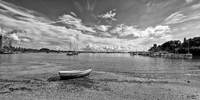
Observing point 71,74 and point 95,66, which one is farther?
point 95,66

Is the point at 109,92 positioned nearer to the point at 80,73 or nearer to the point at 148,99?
the point at 148,99

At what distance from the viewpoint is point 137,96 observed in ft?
48.4

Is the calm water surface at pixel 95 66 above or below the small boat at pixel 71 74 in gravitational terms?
below

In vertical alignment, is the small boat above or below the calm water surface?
above

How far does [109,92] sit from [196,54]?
15143cm

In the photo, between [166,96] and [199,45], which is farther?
[199,45]

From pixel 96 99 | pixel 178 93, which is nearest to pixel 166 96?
pixel 178 93

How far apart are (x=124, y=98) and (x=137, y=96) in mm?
1850

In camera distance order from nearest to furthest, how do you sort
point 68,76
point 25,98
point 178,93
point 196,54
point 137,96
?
point 25,98
point 137,96
point 178,93
point 68,76
point 196,54

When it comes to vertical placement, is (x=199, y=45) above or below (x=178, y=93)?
above

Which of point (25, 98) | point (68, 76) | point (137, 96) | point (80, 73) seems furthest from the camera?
point (80, 73)

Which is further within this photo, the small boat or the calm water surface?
the calm water surface

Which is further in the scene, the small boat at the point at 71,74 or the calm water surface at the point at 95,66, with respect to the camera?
the calm water surface at the point at 95,66

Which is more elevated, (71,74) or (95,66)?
(71,74)
